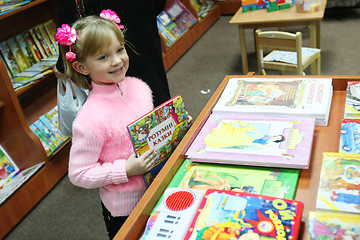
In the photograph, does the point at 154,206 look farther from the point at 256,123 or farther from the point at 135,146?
the point at 256,123

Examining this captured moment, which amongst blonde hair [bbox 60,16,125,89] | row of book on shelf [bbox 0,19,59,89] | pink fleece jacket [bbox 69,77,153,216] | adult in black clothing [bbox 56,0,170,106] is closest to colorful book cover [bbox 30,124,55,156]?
row of book on shelf [bbox 0,19,59,89]

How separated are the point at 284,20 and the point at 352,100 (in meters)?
2.38

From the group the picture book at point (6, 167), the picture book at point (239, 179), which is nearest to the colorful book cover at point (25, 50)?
the picture book at point (6, 167)

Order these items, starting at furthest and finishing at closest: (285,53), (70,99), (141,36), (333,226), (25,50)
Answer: (285,53), (25,50), (141,36), (70,99), (333,226)

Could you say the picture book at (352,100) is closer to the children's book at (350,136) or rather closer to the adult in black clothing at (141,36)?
the children's book at (350,136)

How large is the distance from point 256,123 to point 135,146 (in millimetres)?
409

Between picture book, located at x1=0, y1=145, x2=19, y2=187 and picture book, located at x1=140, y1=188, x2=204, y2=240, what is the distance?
2.00m

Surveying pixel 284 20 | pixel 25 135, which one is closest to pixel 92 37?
pixel 25 135

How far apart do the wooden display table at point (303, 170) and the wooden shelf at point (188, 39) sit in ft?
10.4

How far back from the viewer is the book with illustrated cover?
9.41ft

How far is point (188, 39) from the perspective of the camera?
16.3 ft

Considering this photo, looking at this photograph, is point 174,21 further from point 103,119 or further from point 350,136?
point 350,136

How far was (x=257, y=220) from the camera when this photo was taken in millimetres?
845

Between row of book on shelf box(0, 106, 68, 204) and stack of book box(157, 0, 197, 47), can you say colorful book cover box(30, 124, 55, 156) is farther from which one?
stack of book box(157, 0, 197, 47)
